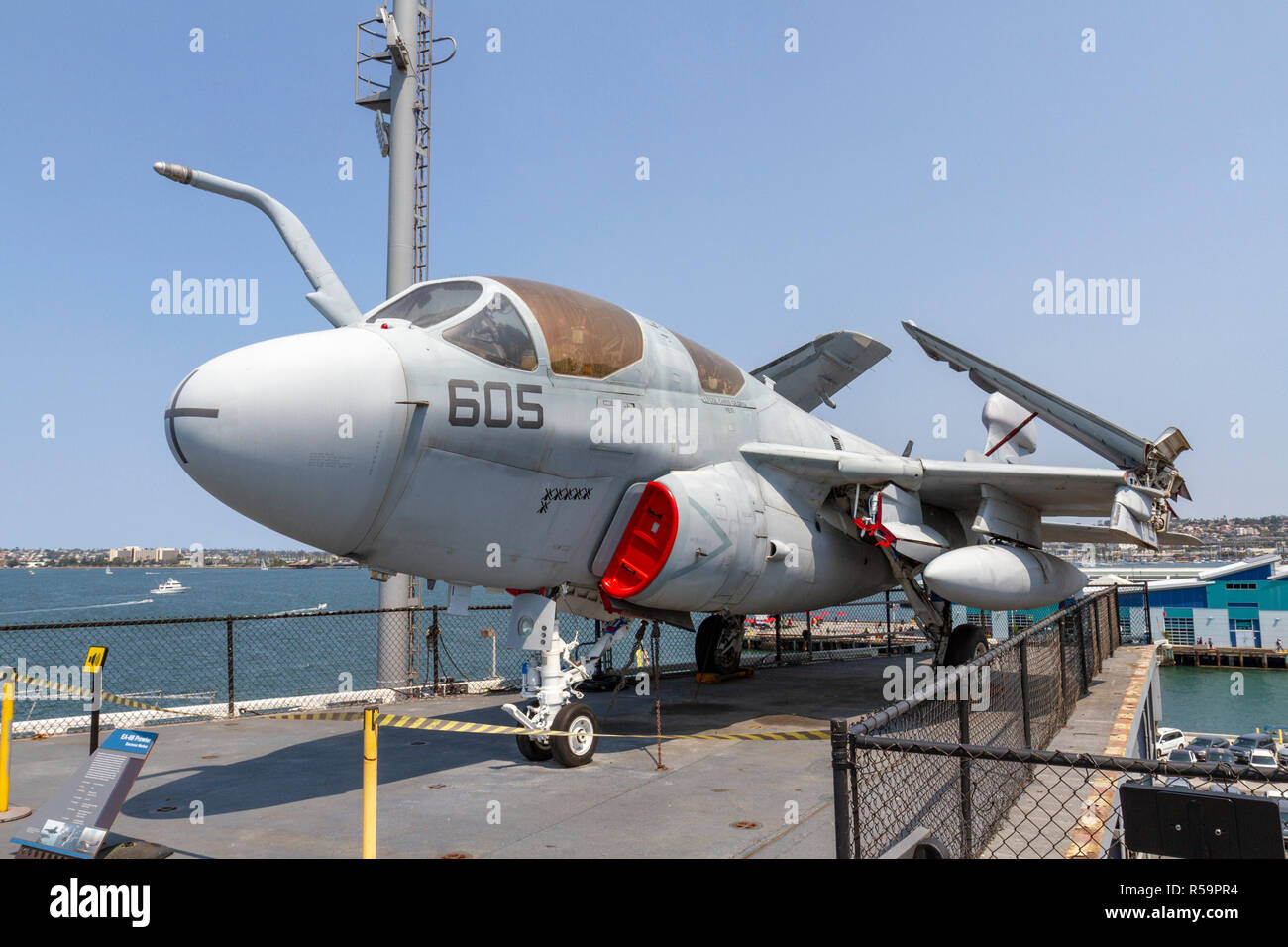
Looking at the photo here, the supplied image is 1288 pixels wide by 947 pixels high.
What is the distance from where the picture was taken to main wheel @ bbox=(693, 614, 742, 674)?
14312 millimetres

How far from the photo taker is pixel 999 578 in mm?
10203

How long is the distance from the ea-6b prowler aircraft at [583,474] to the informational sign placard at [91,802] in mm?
1788

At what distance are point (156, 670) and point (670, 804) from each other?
6158 cm

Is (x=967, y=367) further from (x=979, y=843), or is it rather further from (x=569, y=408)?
(x=979, y=843)

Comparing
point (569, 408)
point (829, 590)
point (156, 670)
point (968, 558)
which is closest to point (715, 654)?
point (829, 590)

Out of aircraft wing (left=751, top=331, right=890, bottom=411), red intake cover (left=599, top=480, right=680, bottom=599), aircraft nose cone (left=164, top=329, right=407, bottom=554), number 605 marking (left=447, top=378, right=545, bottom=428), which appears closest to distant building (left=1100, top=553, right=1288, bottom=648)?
aircraft wing (left=751, top=331, right=890, bottom=411)

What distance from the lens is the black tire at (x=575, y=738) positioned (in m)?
8.04

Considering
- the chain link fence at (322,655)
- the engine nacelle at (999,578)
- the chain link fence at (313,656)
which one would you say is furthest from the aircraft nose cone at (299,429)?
the engine nacelle at (999,578)

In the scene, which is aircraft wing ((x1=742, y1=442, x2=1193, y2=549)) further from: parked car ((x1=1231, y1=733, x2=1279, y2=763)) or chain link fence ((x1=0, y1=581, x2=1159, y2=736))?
parked car ((x1=1231, y1=733, x2=1279, y2=763))

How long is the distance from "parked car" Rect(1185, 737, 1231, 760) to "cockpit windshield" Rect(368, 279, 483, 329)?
45659 millimetres

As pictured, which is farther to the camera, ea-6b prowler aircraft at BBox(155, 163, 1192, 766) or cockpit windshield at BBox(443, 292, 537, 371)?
cockpit windshield at BBox(443, 292, 537, 371)

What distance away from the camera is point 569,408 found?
7.66 m
